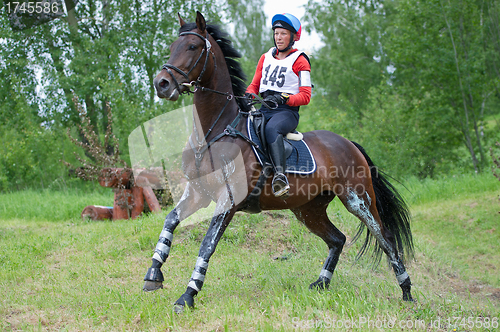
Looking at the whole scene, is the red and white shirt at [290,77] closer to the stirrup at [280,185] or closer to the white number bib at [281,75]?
the white number bib at [281,75]

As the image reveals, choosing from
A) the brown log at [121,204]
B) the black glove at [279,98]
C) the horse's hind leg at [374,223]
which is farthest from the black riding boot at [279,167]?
the brown log at [121,204]

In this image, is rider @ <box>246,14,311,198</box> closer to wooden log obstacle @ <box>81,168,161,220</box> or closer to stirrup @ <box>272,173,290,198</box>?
stirrup @ <box>272,173,290,198</box>

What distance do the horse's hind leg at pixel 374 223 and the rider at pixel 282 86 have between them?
45.5 inches

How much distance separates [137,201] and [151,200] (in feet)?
1.25

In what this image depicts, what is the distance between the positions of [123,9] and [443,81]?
1398 centimetres

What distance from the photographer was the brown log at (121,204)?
944cm

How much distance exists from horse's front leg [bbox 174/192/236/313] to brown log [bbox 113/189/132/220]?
19.6ft

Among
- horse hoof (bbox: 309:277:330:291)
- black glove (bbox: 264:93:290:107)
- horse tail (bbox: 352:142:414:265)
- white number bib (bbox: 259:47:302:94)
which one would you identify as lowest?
horse hoof (bbox: 309:277:330:291)

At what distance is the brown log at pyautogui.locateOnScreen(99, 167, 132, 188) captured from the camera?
932cm

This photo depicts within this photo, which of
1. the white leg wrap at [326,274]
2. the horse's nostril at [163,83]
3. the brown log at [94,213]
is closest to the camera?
the horse's nostril at [163,83]

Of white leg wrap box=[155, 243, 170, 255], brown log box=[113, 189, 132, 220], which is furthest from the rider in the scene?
brown log box=[113, 189, 132, 220]

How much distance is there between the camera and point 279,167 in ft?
14.1

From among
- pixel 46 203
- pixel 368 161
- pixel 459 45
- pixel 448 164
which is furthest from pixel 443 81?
pixel 46 203

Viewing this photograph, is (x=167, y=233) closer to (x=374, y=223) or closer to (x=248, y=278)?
(x=248, y=278)
